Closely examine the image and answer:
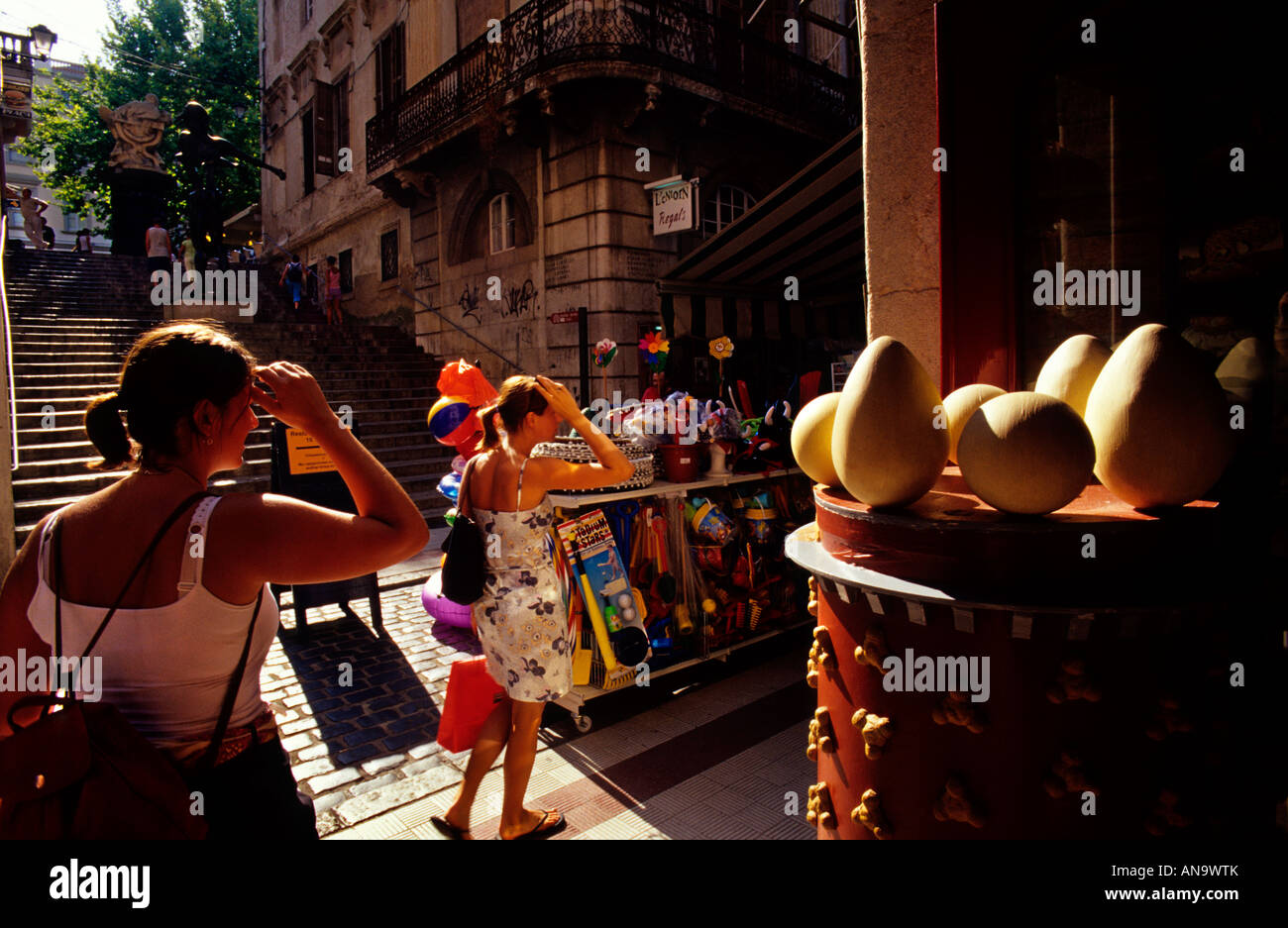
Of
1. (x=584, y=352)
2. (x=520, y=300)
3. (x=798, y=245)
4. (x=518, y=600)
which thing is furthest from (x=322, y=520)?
(x=520, y=300)

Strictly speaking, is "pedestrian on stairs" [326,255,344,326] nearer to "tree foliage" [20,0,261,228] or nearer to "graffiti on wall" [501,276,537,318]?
"graffiti on wall" [501,276,537,318]

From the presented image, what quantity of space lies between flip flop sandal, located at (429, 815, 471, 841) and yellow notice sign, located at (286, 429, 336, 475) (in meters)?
3.87

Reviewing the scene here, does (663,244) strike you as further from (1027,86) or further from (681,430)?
(1027,86)

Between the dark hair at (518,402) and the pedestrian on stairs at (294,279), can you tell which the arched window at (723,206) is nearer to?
the dark hair at (518,402)

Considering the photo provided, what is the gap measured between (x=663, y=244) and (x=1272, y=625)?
522 inches

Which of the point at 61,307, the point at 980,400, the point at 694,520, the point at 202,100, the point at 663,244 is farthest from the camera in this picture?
the point at 202,100

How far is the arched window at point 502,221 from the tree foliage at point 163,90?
61.0ft

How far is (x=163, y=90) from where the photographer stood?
29719 millimetres

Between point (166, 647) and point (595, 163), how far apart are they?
13.3 m

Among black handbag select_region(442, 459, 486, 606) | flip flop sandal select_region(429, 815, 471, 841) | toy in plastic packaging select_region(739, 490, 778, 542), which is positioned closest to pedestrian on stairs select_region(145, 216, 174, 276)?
toy in plastic packaging select_region(739, 490, 778, 542)

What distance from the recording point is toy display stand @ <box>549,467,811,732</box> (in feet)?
15.3

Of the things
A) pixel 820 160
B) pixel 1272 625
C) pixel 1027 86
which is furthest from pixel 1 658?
pixel 820 160

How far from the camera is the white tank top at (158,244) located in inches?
678
